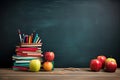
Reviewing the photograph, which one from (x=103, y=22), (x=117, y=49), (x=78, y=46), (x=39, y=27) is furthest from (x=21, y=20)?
(x=117, y=49)

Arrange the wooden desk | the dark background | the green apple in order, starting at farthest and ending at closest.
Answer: the dark background
the green apple
the wooden desk

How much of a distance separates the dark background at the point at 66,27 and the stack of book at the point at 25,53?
206 millimetres

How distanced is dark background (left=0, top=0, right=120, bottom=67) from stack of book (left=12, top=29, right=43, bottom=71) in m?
0.21

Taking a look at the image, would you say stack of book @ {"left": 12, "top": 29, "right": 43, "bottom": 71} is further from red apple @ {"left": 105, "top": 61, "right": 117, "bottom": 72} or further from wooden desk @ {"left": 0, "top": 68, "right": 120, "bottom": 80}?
red apple @ {"left": 105, "top": 61, "right": 117, "bottom": 72}

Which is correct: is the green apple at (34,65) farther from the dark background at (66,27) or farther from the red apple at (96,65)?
the red apple at (96,65)

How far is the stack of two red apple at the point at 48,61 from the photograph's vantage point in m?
2.60

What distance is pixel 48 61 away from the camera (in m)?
2.67

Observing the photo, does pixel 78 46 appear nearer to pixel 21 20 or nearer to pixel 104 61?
pixel 104 61

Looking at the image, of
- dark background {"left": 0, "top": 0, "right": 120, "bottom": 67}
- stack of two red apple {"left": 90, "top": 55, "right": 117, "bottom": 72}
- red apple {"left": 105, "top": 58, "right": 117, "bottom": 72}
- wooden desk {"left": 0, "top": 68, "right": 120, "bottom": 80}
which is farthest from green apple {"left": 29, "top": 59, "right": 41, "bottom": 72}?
red apple {"left": 105, "top": 58, "right": 117, "bottom": 72}

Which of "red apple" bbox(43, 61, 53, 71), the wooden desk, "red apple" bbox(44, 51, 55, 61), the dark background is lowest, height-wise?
the wooden desk

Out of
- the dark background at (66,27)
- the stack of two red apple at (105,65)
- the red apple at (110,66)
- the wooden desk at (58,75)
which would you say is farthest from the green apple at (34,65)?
the red apple at (110,66)

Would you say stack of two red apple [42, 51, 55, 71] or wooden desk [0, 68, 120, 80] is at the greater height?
stack of two red apple [42, 51, 55, 71]

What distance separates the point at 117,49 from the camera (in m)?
2.96

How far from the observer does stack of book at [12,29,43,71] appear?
8.52ft
